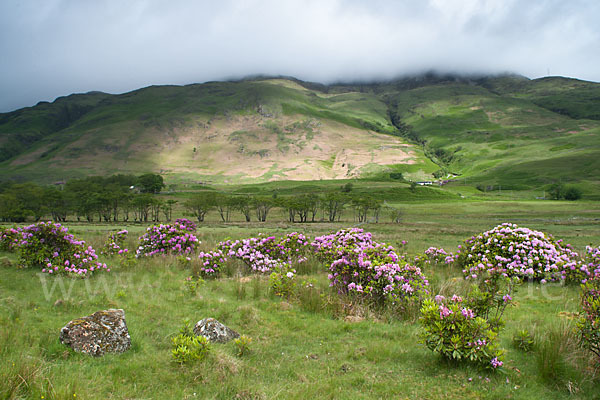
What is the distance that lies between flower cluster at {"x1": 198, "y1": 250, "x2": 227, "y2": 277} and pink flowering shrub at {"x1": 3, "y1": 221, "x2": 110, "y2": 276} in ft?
12.4

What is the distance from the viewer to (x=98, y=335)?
20.0ft

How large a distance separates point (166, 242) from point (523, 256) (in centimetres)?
1662

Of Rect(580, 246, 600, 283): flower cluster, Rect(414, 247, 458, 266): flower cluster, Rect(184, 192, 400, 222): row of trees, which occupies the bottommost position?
Rect(184, 192, 400, 222): row of trees

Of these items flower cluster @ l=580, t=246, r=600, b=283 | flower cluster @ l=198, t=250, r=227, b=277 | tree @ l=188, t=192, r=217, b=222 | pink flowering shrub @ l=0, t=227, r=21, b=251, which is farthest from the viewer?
tree @ l=188, t=192, r=217, b=222

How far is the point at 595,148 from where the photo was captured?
18462 cm

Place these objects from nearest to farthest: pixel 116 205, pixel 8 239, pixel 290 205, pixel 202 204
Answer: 1. pixel 8 239
2. pixel 116 205
3. pixel 290 205
4. pixel 202 204

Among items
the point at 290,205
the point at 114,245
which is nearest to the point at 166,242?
the point at 114,245

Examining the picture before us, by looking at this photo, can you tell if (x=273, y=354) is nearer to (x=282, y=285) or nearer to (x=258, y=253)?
(x=282, y=285)

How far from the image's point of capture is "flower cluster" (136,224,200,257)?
659 inches

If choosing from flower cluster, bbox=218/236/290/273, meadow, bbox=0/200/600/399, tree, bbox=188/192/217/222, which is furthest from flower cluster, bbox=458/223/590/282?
tree, bbox=188/192/217/222

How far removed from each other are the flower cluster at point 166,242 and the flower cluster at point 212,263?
11.9 ft

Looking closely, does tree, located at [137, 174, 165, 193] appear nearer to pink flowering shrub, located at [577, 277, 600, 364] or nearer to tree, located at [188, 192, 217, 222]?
tree, located at [188, 192, 217, 222]

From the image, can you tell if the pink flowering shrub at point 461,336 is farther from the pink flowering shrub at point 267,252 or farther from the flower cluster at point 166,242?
the flower cluster at point 166,242

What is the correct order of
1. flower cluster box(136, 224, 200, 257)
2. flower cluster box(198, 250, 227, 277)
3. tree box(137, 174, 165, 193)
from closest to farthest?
flower cluster box(198, 250, 227, 277), flower cluster box(136, 224, 200, 257), tree box(137, 174, 165, 193)
